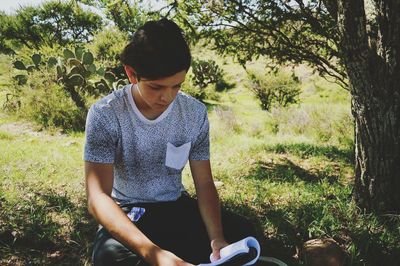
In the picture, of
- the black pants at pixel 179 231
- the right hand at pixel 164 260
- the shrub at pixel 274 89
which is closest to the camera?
the right hand at pixel 164 260

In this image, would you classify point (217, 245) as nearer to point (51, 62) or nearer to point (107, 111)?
point (107, 111)

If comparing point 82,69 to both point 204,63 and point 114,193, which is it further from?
point 204,63

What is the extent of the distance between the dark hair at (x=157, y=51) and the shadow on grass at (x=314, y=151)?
11.7 ft

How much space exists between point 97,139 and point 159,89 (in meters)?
0.38

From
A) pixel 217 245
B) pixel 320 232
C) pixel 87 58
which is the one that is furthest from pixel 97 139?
pixel 87 58

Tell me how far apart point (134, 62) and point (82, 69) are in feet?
27.6

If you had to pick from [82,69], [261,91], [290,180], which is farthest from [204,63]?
[290,180]

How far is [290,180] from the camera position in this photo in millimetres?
3922

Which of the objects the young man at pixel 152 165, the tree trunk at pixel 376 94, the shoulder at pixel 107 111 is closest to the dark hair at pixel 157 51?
the young man at pixel 152 165

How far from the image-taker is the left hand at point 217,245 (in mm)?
1673

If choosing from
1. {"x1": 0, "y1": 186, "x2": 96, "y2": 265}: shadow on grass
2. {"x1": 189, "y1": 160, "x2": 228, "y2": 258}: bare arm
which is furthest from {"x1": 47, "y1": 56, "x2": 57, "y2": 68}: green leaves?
{"x1": 189, "y1": 160, "x2": 228, "y2": 258}: bare arm

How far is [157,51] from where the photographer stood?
5.25 ft

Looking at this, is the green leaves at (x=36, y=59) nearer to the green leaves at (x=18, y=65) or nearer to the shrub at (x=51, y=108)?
the green leaves at (x=18, y=65)

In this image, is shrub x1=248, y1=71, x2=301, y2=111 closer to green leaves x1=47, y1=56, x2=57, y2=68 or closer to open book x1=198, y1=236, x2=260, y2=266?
green leaves x1=47, y1=56, x2=57, y2=68
